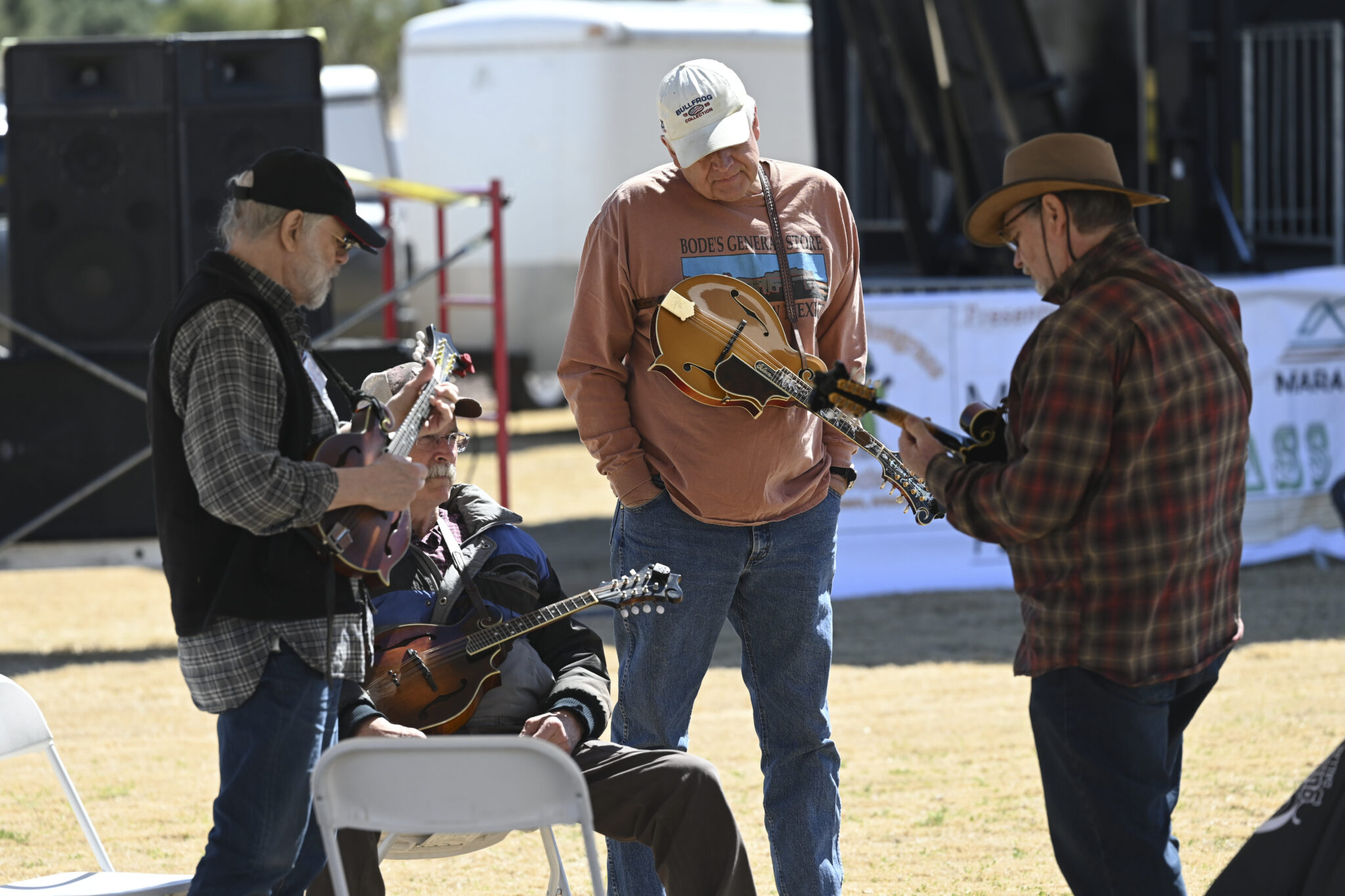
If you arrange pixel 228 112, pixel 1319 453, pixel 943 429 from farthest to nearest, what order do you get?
pixel 1319 453
pixel 228 112
pixel 943 429

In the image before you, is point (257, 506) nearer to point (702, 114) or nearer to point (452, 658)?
point (452, 658)

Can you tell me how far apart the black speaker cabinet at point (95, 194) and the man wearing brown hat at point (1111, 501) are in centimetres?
548

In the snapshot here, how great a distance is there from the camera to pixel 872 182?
1217cm

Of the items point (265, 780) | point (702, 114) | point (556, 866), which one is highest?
point (702, 114)

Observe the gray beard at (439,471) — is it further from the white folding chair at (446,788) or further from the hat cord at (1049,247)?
the hat cord at (1049,247)

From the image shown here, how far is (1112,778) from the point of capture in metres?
2.61

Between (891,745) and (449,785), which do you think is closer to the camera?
(449,785)

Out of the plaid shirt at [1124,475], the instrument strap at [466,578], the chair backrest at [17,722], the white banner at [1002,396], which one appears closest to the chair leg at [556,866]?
the instrument strap at [466,578]

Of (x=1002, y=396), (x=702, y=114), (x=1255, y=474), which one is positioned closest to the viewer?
(x=702, y=114)

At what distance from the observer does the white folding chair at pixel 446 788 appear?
2422mm

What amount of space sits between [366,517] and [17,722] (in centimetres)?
102

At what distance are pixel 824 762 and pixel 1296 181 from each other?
8447 mm

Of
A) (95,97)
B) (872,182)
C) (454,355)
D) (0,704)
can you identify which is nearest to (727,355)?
(454,355)

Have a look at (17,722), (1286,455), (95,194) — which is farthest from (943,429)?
(1286,455)
